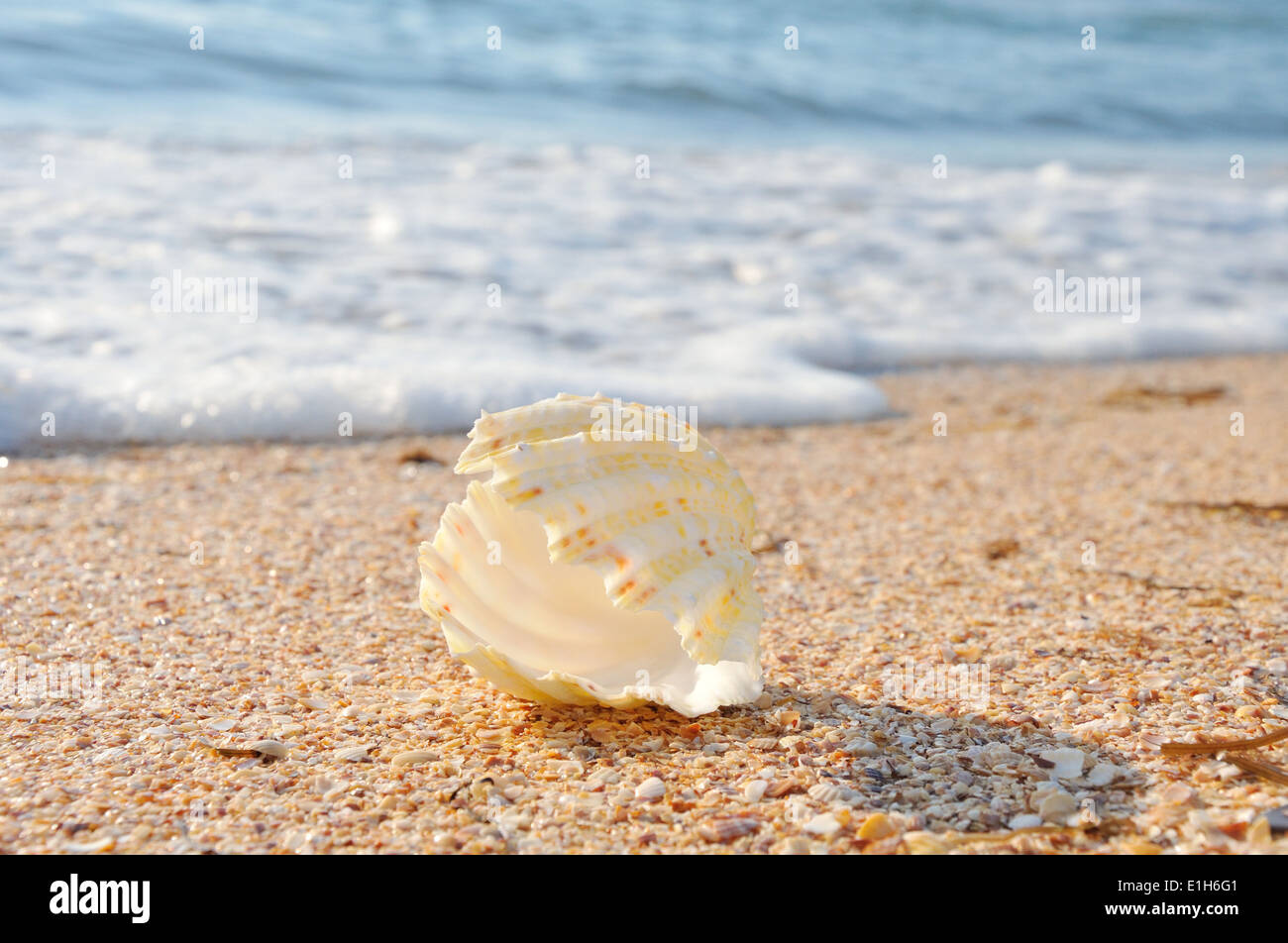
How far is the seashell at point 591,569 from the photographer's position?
185cm

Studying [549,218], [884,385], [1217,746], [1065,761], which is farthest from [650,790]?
[549,218]

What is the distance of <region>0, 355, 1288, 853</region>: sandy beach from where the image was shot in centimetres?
168

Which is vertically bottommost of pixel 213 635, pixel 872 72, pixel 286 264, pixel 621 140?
pixel 213 635

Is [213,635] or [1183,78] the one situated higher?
[1183,78]

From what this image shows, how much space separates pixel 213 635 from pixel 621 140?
7817 millimetres

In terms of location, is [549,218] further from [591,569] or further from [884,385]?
[591,569]

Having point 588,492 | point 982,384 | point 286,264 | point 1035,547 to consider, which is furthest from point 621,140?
point 588,492

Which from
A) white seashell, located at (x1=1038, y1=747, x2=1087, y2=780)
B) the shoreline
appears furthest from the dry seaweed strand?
the shoreline

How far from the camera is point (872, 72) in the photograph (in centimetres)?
1322

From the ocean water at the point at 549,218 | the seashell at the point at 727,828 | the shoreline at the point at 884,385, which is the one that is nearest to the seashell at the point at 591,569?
the seashell at the point at 727,828

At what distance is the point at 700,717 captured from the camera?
2033 mm

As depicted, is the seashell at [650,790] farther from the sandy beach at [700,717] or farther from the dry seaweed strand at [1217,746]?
the dry seaweed strand at [1217,746]

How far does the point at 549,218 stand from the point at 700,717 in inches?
217
